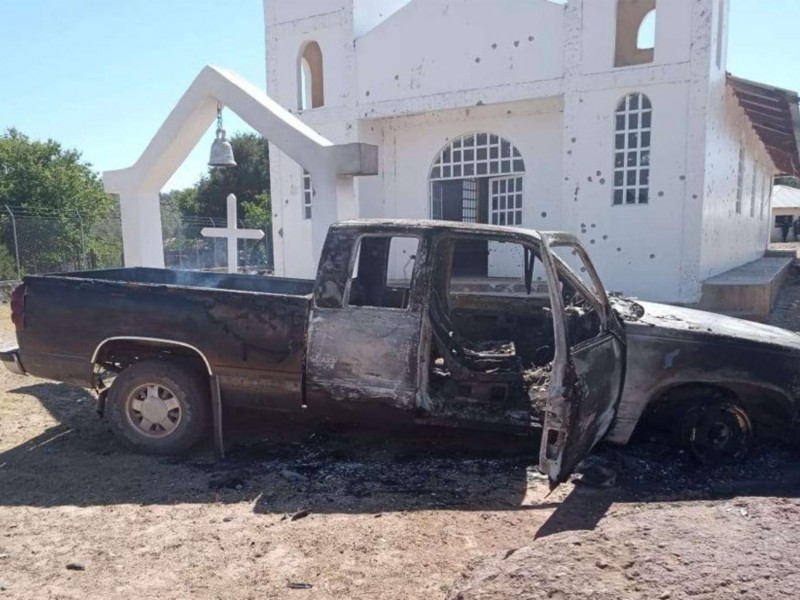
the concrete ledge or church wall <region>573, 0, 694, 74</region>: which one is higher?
church wall <region>573, 0, 694, 74</region>

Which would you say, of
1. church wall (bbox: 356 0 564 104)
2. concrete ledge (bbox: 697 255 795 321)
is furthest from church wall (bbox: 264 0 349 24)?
concrete ledge (bbox: 697 255 795 321)

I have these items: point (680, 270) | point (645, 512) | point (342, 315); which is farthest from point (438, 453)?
point (680, 270)

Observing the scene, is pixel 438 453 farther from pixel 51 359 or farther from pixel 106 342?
pixel 51 359

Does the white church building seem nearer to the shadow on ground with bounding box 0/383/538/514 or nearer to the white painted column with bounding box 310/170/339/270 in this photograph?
the white painted column with bounding box 310/170/339/270

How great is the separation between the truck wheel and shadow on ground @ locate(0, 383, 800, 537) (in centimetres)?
11

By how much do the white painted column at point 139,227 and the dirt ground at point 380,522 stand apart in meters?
3.13

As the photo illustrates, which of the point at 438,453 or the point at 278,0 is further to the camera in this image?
the point at 278,0

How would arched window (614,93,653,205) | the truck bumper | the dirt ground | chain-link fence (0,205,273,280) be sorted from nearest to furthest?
the dirt ground, the truck bumper, arched window (614,93,653,205), chain-link fence (0,205,273,280)

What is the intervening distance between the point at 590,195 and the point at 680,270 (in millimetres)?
2064

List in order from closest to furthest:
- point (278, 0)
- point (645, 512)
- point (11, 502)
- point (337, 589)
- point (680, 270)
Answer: point (337, 589), point (645, 512), point (11, 502), point (680, 270), point (278, 0)

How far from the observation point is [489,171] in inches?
507

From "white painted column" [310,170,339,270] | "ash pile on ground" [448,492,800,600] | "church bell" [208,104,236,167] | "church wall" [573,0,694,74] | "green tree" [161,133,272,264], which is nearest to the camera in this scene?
"ash pile on ground" [448,492,800,600]

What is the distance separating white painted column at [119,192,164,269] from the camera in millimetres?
8023

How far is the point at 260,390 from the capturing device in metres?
4.69
